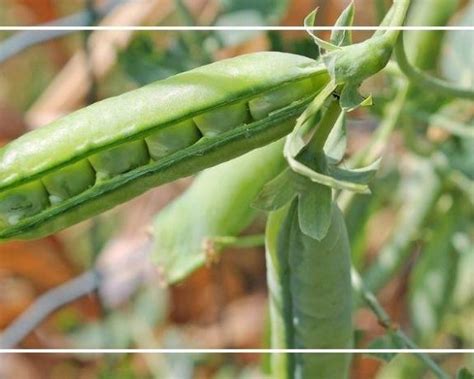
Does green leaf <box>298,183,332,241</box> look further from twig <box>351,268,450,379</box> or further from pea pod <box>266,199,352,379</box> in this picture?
twig <box>351,268,450,379</box>

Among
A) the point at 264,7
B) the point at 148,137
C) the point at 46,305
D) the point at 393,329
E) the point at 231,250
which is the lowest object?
the point at 231,250

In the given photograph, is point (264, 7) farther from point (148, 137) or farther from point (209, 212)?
point (148, 137)

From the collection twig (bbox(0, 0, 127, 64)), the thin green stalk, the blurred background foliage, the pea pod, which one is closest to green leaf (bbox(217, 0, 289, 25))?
the blurred background foliage

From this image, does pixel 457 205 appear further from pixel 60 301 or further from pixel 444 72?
pixel 60 301

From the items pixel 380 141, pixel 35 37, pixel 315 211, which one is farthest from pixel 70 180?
pixel 35 37

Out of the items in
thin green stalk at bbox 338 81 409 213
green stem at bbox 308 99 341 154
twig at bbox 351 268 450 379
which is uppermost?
green stem at bbox 308 99 341 154

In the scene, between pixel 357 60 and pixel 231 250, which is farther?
pixel 231 250
